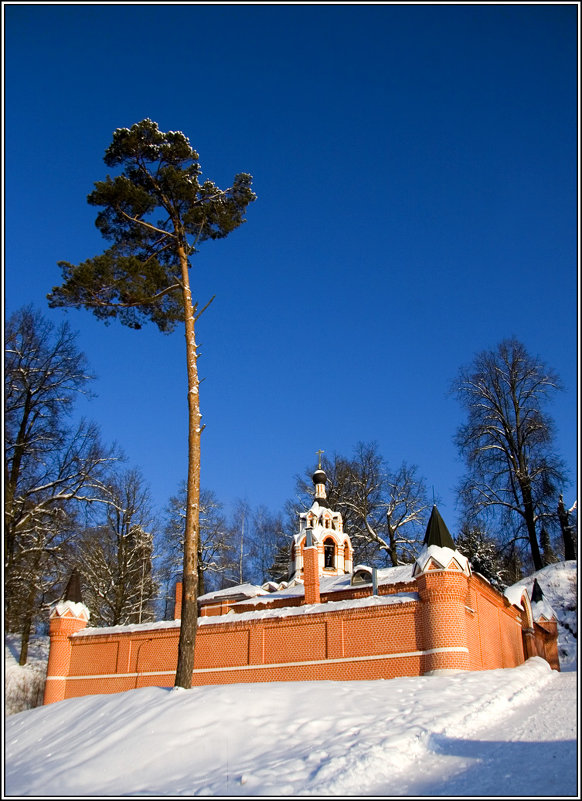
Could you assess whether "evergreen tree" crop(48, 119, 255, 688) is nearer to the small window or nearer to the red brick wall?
the red brick wall

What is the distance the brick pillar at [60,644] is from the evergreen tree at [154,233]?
803 cm

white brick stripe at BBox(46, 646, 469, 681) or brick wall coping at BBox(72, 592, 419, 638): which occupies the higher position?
brick wall coping at BBox(72, 592, 419, 638)

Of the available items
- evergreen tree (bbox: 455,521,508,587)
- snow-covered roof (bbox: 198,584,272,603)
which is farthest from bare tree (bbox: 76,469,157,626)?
evergreen tree (bbox: 455,521,508,587)

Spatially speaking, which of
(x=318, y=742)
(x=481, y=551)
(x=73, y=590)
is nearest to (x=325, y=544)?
(x=481, y=551)

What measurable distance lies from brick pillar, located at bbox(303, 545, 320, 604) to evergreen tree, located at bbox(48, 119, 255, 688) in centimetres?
749

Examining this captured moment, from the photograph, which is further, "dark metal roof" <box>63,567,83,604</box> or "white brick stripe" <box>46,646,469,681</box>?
"dark metal roof" <box>63,567,83,604</box>

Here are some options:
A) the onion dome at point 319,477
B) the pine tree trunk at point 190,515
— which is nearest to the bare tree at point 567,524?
the onion dome at point 319,477

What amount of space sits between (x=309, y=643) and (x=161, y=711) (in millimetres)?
5357

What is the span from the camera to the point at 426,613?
48.1 feet

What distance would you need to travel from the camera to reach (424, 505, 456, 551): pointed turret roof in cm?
1544

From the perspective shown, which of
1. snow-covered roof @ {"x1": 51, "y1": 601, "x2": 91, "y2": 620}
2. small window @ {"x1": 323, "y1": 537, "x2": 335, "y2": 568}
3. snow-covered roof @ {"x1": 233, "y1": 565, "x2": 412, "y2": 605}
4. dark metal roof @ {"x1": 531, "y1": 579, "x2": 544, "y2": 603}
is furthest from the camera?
small window @ {"x1": 323, "y1": 537, "x2": 335, "y2": 568}

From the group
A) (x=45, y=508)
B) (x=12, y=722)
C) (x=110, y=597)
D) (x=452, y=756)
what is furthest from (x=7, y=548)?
(x=110, y=597)

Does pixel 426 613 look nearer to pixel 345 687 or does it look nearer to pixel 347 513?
pixel 345 687

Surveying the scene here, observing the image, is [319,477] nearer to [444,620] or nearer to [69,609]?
[69,609]
